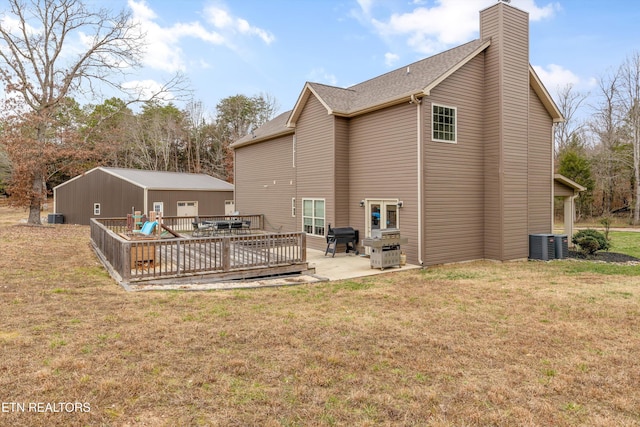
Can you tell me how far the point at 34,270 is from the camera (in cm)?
888

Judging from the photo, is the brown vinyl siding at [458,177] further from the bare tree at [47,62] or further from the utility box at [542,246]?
the bare tree at [47,62]

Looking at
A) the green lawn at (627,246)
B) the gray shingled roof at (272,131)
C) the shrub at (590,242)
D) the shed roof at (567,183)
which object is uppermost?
the gray shingled roof at (272,131)

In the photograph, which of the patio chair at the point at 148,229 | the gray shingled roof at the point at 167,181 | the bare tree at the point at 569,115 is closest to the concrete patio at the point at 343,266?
the patio chair at the point at 148,229

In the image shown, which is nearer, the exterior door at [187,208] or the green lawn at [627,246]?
the green lawn at [627,246]

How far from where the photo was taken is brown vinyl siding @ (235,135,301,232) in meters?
17.2

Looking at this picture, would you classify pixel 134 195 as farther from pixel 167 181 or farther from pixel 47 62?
pixel 47 62

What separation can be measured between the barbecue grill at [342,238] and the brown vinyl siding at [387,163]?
32 cm

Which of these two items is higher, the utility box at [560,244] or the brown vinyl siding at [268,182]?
the brown vinyl siding at [268,182]

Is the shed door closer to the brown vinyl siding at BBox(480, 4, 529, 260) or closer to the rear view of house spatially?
the rear view of house

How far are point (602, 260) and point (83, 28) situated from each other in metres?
27.1

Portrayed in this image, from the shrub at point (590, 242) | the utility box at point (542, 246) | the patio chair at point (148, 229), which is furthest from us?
the shrub at point (590, 242)

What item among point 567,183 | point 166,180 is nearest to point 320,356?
point 567,183

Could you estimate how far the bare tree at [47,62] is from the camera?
65.5 feet

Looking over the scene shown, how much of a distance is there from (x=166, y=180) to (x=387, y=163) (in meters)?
19.2
